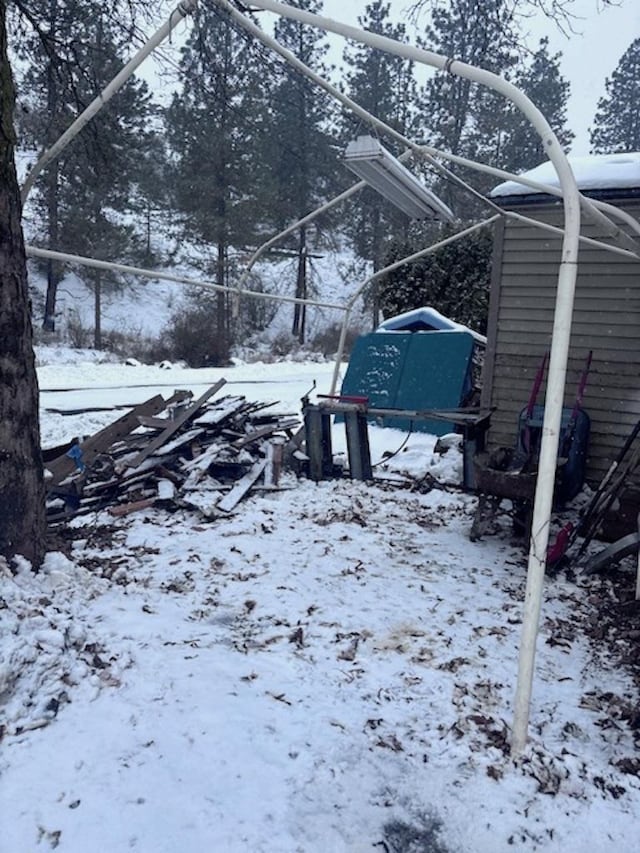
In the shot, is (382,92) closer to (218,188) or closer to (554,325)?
(218,188)

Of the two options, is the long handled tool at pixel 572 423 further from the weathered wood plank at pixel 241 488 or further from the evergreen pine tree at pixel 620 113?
the evergreen pine tree at pixel 620 113

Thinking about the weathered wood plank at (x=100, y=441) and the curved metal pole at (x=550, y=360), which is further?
the weathered wood plank at (x=100, y=441)

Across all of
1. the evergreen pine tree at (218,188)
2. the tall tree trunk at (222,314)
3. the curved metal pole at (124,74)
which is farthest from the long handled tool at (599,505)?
the evergreen pine tree at (218,188)

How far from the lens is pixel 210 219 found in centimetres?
2664

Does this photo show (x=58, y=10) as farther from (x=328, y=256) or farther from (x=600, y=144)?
(x=600, y=144)

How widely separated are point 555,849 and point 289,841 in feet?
3.67

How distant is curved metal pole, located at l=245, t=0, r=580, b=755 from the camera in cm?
277

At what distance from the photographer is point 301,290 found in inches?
1208

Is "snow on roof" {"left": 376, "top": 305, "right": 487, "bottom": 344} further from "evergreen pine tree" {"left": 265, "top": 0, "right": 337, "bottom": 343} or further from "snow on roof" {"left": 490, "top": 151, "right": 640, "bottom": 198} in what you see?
"evergreen pine tree" {"left": 265, "top": 0, "right": 337, "bottom": 343}

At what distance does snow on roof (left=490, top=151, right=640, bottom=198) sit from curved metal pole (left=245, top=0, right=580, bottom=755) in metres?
4.14

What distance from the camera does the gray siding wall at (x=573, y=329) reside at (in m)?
7.16

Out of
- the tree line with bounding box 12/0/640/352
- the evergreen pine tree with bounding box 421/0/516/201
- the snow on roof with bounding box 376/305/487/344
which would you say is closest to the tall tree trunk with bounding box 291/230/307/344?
the tree line with bounding box 12/0/640/352

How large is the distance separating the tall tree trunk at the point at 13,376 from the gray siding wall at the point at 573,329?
19.2 ft

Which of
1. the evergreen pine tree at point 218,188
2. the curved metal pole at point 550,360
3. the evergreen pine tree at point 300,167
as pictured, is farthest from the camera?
the evergreen pine tree at point 300,167
